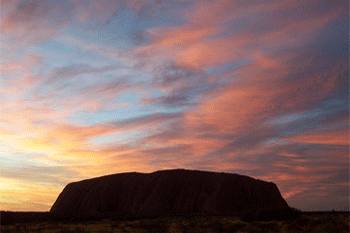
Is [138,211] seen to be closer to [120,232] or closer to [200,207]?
[200,207]

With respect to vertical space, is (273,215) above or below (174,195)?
below

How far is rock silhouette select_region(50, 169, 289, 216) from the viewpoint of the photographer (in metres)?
83.6

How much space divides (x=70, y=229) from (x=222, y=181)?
60.9m

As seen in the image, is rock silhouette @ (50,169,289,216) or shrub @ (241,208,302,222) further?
rock silhouette @ (50,169,289,216)

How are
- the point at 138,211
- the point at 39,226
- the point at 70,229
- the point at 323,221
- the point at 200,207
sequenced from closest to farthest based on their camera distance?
the point at 323,221
the point at 70,229
the point at 39,226
the point at 200,207
the point at 138,211

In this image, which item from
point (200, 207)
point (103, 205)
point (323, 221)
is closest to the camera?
point (323, 221)

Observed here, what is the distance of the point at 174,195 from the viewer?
293ft

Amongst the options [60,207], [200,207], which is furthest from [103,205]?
[200,207]

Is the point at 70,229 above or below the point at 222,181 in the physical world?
below

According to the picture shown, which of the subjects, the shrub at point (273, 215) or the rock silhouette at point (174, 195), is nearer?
the shrub at point (273, 215)

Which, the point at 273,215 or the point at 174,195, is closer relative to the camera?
the point at 273,215

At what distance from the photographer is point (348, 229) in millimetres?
26297

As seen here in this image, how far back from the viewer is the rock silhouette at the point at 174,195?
83625 millimetres

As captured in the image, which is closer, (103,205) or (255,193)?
(255,193)
